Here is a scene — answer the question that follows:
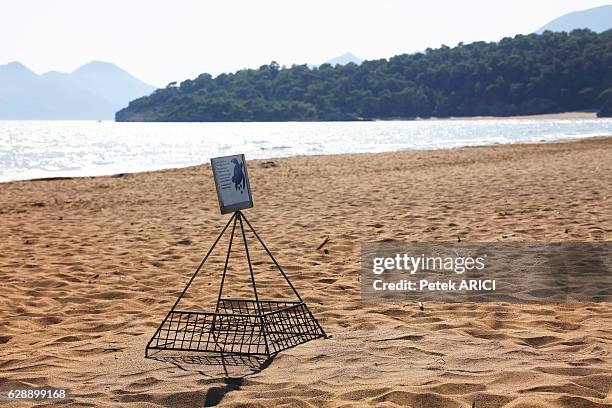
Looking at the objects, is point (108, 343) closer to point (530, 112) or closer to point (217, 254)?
point (217, 254)

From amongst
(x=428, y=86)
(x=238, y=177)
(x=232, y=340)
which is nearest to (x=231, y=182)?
(x=238, y=177)

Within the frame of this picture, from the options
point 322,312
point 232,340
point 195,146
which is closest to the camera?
point 232,340

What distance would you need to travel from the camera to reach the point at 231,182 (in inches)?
181

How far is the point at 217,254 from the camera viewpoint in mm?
8297

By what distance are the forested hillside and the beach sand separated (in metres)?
122

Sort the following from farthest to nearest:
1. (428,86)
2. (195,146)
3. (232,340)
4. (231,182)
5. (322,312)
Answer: (428,86) < (195,146) < (322,312) < (232,340) < (231,182)

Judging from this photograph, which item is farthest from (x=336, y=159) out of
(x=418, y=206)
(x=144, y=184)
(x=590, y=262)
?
(x=590, y=262)

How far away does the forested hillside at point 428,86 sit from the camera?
132250 mm

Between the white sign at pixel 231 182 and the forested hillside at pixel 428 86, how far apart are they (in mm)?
128165

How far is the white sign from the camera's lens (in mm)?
4496

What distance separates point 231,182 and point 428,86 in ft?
494

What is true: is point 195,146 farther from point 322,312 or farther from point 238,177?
point 238,177

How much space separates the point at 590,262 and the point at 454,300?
1941 millimetres

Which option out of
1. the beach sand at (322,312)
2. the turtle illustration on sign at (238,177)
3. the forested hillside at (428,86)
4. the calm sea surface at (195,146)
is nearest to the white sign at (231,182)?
the turtle illustration on sign at (238,177)
